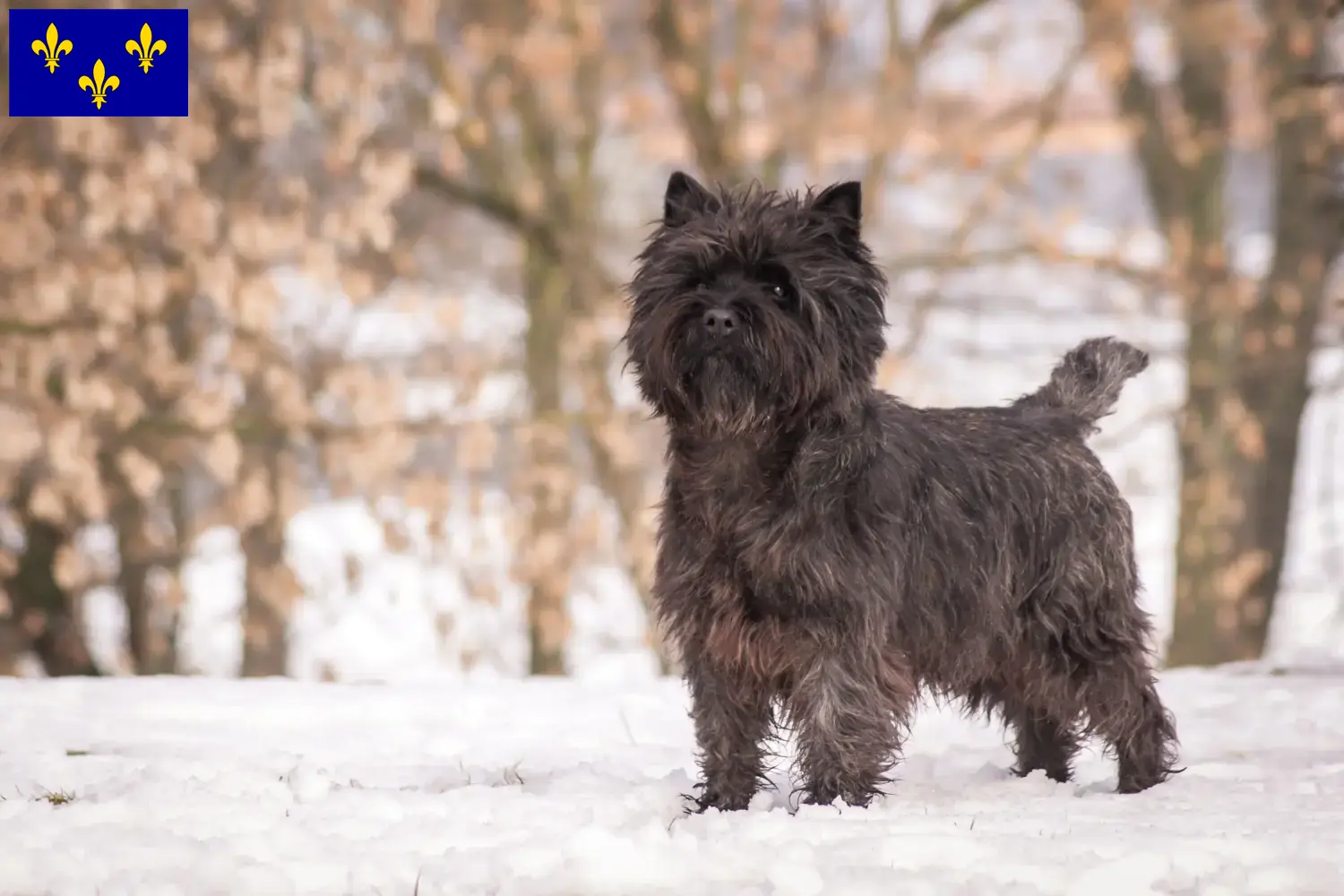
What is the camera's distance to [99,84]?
9.37 meters

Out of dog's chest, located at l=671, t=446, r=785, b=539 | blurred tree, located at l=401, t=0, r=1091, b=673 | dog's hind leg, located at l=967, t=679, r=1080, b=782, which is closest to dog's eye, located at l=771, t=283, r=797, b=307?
dog's chest, located at l=671, t=446, r=785, b=539

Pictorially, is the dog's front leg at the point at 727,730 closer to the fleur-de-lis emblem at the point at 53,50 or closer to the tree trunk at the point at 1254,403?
the fleur-de-lis emblem at the point at 53,50

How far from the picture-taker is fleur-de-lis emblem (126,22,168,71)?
9017 millimetres

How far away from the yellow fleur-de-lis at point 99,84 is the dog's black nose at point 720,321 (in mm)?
6029

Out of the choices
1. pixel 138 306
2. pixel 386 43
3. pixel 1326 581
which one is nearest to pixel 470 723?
pixel 138 306

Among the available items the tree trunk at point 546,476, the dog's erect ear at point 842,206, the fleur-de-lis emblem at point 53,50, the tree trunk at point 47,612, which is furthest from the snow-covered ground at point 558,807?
the tree trunk at point 47,612

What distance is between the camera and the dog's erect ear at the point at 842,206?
4859mm

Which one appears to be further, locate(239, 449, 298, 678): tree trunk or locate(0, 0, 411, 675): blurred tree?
locate(239, 449, 298, 678): tree trunk

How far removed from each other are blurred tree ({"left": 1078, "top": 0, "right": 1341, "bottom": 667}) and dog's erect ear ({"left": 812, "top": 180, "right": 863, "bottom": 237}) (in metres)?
6.85

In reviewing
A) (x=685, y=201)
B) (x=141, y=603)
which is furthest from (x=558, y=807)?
(x=141, y=603)

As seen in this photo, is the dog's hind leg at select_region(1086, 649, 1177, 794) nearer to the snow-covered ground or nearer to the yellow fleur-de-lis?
the snow-covered ground

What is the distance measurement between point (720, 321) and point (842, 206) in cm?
63

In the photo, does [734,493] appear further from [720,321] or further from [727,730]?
[727,730]

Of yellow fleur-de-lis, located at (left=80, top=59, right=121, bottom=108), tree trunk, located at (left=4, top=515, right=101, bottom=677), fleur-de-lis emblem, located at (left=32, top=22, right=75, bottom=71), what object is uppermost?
fleur-de-lis emblem, located at (left=32, top=22, right=75, bottom=71)
